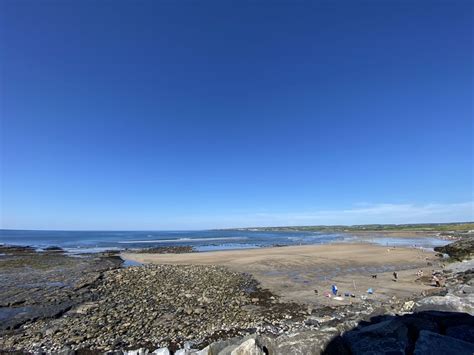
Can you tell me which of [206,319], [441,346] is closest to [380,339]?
[441,346]

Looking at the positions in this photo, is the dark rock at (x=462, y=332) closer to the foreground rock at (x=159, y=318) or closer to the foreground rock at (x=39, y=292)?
the foreground rock at (x=159, y=318)

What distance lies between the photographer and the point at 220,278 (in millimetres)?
21078

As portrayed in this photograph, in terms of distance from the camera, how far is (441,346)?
520 centimetres

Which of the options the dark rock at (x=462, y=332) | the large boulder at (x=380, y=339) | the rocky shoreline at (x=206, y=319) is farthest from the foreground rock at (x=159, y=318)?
the dark rock at (x=462, y=332)

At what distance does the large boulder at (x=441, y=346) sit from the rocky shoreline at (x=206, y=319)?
3cm

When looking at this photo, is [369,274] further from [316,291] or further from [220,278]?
[220,278]

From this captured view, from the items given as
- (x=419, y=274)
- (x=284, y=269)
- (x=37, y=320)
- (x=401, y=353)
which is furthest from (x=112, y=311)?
(x=419, y=274)

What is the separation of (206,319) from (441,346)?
913 centimetres

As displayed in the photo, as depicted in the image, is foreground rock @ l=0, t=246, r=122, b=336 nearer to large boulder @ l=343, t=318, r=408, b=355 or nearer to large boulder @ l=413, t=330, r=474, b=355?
large boulder @ l=343, t=318, r=408, b=355

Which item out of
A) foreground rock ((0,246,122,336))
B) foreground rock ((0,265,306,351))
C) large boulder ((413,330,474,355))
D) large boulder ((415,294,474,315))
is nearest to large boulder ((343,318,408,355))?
large boulder ((413,330,474,355))

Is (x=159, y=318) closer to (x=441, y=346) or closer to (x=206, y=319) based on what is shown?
(x=206, y=319)

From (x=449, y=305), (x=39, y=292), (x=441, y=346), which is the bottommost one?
(x=39, y=292)

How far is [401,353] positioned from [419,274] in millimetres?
19154

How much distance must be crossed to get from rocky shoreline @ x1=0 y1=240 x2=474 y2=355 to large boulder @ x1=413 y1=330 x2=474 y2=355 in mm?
32
